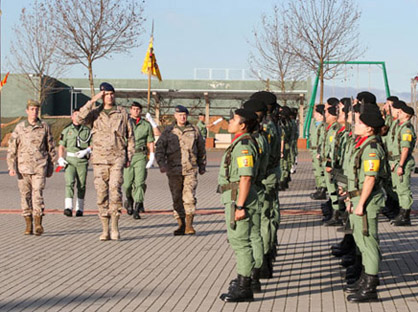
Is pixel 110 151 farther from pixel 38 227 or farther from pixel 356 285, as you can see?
pixel 356 285

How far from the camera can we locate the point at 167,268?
9578 mm

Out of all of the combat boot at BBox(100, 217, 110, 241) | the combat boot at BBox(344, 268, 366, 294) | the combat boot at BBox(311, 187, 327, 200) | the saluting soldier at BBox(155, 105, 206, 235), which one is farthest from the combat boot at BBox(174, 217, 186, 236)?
the combat boot at BBox(311, 187, 327, 200)

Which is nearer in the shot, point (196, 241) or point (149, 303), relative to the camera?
point (149, 303)

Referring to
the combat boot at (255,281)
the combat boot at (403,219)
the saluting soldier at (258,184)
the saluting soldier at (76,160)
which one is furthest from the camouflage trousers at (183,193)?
the combat boot at (255,281)

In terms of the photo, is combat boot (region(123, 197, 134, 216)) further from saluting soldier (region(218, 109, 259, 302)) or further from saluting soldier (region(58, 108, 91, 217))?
saluting soldier (region(218, 109, 259, 302))

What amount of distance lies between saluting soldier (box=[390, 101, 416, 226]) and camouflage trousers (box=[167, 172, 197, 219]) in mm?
3167

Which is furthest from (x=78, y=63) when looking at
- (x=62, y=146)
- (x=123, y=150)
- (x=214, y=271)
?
(x=214, y=271)

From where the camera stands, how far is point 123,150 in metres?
12.1

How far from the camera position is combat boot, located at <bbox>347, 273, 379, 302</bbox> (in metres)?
7.79

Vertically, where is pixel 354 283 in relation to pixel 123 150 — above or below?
below

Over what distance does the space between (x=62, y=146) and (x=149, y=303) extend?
26.8 ft

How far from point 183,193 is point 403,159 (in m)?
3.41

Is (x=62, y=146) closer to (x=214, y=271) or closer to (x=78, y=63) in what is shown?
(x=214, y=271)

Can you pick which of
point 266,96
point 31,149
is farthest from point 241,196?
point 31,149
